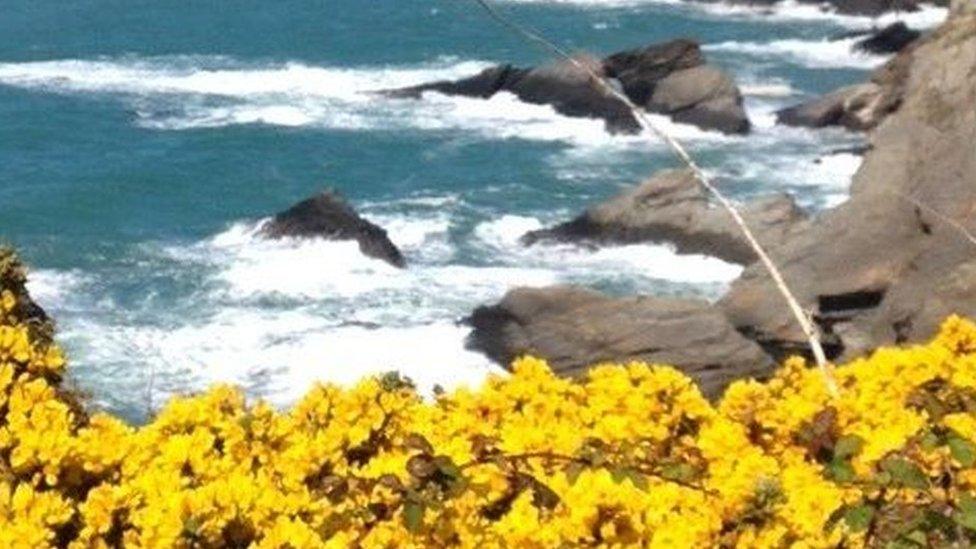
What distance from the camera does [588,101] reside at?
45.9 meters

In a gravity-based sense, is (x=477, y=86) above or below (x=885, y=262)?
below

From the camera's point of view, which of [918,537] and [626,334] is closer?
[918,537]

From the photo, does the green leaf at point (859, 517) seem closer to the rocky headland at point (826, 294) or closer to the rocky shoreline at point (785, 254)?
the rocky shoreline at point (785, 254)

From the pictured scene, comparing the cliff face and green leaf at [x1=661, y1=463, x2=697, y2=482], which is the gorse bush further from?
the cliff face

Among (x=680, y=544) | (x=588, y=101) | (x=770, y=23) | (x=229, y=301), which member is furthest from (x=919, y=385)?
(x=770, y=23)

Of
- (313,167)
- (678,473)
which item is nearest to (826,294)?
(313,167)

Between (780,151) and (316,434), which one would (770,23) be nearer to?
(780,151)

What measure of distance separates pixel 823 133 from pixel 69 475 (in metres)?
39.5

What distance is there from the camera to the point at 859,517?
14.0 ft

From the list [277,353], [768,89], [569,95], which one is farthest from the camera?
[768,89]

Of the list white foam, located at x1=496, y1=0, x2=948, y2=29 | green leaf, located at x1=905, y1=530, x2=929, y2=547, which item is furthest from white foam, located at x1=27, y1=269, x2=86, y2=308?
white foam, located at x1=496, y1=0, x2=948, y2=29

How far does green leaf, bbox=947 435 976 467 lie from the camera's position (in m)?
4.46

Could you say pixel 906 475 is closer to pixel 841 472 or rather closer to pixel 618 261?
pixel 841 472

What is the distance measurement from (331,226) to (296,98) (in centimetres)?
1483
